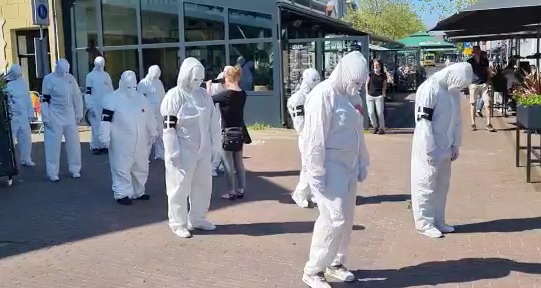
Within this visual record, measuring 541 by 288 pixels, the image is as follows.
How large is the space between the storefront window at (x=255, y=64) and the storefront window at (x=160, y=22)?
194 centimetres

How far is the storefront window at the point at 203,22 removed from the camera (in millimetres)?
17203

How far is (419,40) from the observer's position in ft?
109

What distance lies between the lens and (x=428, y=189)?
670 cm

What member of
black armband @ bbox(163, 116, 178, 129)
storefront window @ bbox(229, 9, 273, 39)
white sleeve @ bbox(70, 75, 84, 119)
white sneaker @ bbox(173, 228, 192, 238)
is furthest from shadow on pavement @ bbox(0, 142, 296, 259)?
storefront window @ bbox(229, 9, 273, 39)

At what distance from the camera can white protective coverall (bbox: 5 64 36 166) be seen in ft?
37.9

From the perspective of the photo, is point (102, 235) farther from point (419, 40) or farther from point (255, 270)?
point (419, 40)

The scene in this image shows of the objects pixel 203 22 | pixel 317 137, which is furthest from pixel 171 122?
pixel 203 22

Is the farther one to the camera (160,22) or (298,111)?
(160,22)

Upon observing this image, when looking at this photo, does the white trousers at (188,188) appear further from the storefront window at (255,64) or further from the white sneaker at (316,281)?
the storefront window at (255,64)

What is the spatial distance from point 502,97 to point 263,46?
6919 millimetres

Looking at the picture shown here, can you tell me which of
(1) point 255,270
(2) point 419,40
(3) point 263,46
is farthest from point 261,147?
(2) point 419,40

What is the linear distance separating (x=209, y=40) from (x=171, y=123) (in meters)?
10.9

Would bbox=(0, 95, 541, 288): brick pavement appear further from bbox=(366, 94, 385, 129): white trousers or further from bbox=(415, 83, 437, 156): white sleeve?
bbox=(366, 94, 385, 129): white trousers

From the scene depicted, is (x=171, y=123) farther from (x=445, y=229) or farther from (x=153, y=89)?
(x=153, y=89)
